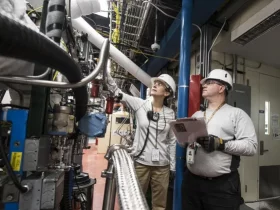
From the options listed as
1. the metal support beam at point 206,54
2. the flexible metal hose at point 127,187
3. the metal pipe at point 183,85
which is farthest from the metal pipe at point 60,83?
the metal support beam at point 206,54

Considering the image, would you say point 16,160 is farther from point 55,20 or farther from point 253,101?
point 253,101

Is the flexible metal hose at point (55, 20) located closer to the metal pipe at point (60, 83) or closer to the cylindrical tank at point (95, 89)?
the metal pipe at point (60, 83)

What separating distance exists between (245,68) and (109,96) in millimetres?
2311

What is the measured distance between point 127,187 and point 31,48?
495 millimetres

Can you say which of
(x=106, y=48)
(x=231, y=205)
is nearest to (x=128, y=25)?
(x=106, y=48)

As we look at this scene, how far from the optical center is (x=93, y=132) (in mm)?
1322

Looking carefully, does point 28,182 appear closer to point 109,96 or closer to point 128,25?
point 109,96

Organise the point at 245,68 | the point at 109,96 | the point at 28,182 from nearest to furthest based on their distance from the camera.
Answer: the point at 28,182 < the point at 109,96 < the point at 245,68

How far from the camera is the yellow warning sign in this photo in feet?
2.60

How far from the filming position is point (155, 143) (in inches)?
73.0

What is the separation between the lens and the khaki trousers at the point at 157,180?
1.82 m

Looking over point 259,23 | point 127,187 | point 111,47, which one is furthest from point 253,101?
point 127,187

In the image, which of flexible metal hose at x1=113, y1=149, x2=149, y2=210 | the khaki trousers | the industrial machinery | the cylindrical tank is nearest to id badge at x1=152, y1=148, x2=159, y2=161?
the khaki trousers

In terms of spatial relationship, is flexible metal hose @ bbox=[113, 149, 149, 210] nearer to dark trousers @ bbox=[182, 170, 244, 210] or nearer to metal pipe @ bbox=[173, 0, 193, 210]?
dark trousers @ bbox=[182, 170, 244, 210]
